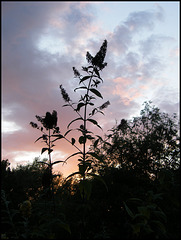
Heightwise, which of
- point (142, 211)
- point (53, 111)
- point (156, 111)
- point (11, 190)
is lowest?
point (11, 190)

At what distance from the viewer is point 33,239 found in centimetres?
273

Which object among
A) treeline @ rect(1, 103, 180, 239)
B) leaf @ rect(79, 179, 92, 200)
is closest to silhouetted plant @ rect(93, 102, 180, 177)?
treeline @ rect(1, 103, 180, 239)

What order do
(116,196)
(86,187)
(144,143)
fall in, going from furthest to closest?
(144,143) < (116,196) < (86,187)

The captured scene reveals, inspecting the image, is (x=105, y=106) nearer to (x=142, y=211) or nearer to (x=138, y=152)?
(x=142, y=211)

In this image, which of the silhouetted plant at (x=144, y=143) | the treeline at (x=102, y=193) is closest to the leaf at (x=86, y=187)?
the treeline at (x=102, y=193)

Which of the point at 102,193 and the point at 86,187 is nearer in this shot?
the point at 86,187

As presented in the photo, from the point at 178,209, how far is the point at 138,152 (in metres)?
21.1

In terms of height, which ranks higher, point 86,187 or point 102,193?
point 86,187

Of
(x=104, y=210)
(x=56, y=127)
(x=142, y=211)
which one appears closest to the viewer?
(x=142, y=211)

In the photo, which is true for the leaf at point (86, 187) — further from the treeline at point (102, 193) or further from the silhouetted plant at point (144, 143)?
the silhouetted plant at point (144, 143)

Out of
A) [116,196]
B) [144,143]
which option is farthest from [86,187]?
[144,143]

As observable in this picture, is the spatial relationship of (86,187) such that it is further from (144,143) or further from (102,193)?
(144,143)

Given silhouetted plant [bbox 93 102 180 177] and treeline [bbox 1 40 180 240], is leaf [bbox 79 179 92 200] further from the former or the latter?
silhouetted plant [bbox 93 102 180 177]

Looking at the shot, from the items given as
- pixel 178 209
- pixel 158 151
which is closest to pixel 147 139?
pixel 158 151
